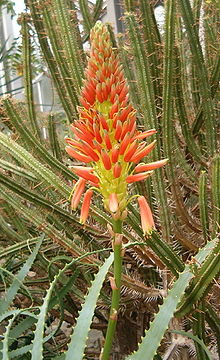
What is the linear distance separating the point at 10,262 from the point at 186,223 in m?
0.57

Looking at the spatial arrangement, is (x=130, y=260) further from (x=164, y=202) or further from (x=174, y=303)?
(x=174, y=303)

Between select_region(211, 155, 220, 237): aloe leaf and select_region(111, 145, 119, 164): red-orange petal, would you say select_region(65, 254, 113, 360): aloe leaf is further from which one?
select_region(211, 155, 220, 237): aloe leaf

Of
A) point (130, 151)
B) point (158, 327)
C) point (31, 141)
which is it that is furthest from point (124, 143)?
point (31, 141)

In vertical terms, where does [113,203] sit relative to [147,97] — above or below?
below

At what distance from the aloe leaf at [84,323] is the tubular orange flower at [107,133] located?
17 centimetres

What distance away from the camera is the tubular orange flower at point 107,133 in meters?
0.89

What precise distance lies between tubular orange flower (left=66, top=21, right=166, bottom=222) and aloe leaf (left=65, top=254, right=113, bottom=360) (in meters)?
0.17

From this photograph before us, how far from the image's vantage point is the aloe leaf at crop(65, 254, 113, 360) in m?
1.01

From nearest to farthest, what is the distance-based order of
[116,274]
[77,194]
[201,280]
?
[116,274] → [77,194] → [201,280]

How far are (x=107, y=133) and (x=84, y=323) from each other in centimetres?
37

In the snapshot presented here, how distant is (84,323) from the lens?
3.38 feet

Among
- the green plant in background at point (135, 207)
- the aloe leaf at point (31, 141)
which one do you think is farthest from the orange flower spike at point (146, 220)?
the aloe leaf at point (31, 141)

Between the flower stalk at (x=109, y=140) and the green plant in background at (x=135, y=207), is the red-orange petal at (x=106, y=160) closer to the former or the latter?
the flower stalk at (x=109, y=140)

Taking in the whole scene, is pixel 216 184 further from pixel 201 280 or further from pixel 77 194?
pixel 77 194
